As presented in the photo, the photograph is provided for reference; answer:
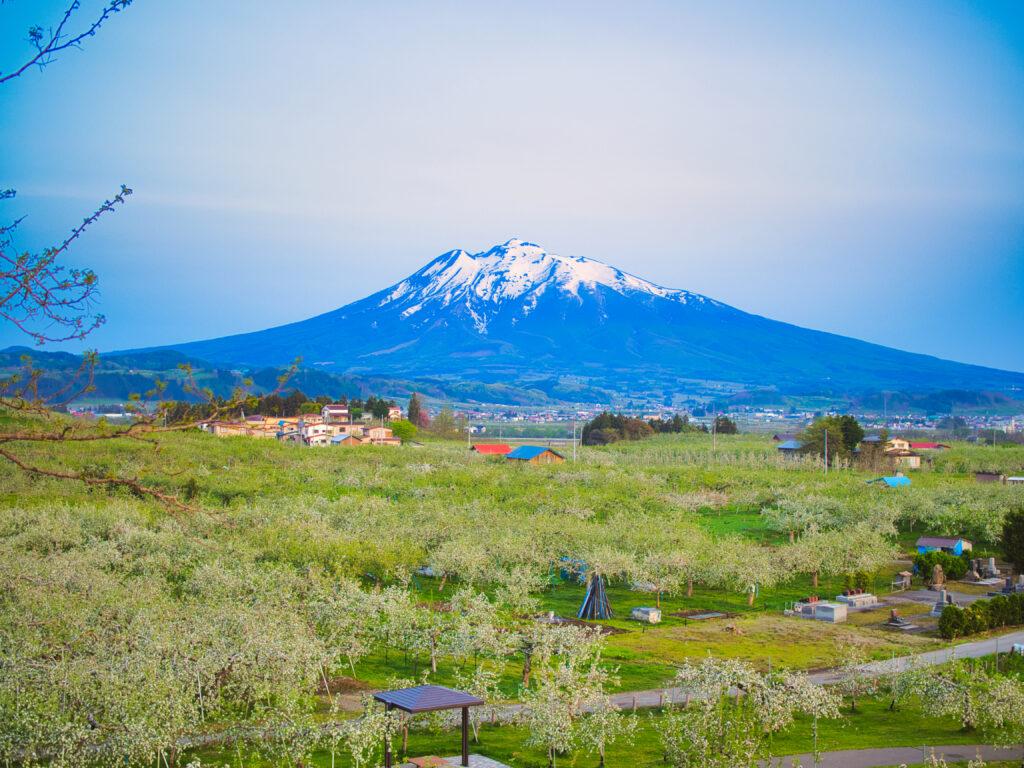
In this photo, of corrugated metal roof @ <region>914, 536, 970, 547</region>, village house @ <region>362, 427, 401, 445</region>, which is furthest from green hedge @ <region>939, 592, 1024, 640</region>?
village house @ <region>362, 427, 401, 445</region>

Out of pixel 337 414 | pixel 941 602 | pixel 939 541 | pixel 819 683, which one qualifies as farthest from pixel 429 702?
pixel 337 414

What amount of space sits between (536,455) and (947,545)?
37220mm

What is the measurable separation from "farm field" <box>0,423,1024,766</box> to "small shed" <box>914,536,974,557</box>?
1.14m

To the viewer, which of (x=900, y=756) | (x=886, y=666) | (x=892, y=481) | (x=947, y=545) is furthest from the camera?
(x=892, y=481)

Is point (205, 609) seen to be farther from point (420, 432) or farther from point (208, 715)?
point (420, 432)

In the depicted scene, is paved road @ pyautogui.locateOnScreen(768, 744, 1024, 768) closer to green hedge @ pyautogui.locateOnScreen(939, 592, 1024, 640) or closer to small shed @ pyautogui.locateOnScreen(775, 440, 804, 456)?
green hedge @ pyautogui.locateOnScreen(939, 592, 1024, 640)

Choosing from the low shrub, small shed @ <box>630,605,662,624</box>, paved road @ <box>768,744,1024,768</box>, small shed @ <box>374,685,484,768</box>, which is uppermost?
small shed @ <box>374,685,484,768</box>

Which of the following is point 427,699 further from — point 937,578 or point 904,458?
point 904,458

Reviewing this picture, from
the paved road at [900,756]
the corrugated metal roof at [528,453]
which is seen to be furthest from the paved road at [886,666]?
the corrugated metal roof at [528,453]

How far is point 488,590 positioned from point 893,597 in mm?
14302

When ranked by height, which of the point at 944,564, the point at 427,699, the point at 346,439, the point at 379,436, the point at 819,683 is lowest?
the point at 819,683

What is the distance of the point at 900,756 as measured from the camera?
653 inches

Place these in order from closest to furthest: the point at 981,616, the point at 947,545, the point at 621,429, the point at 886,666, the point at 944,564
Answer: the point at 886,666, the point at 981,616, the point at 944,564, the point at 947,545, the point at 621,429

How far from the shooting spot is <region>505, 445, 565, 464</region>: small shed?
71312 mm
